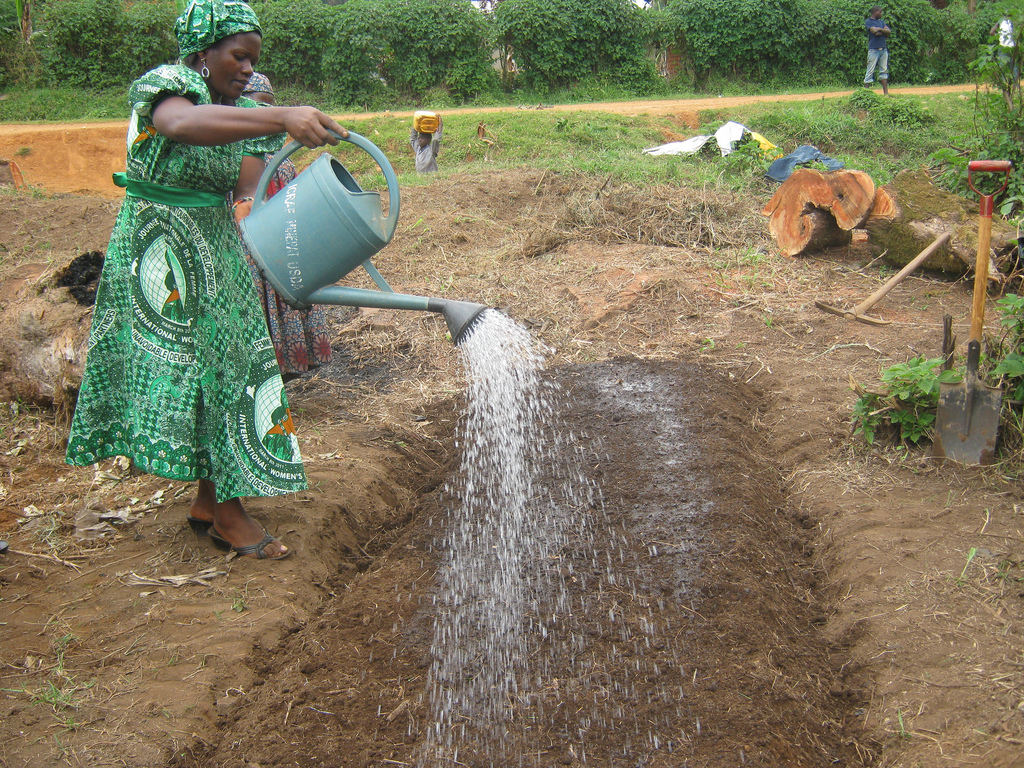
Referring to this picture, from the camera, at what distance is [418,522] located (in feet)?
9.89

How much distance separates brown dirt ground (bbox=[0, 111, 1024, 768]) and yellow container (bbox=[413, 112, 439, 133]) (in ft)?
14.4

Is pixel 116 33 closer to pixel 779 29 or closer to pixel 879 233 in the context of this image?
pixel 779 29

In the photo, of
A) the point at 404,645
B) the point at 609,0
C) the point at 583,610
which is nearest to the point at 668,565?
the point at 583,610

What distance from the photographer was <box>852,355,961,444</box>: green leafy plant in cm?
294

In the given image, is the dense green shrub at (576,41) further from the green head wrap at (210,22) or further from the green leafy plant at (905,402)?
the green head wrap at (210,22)

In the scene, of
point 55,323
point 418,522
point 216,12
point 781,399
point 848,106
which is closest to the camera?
point 216,12

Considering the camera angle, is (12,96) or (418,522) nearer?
(418,522)

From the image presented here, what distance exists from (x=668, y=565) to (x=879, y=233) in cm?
391

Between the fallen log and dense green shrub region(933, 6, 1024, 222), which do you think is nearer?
dense green shrub region(933, 6, 1024, 222)

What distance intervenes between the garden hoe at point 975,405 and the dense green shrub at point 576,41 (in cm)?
1264

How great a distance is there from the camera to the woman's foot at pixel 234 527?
244 cm

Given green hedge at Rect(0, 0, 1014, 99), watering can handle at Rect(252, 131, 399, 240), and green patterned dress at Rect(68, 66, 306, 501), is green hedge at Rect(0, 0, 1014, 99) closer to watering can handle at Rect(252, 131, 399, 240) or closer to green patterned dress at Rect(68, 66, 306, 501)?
watering can handle at Rect(252, 131, 399, 240)

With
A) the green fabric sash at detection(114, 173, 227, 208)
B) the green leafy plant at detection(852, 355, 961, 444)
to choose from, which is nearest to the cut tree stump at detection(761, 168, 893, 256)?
the green leafy plant at detection(852, 355, 961, 444)

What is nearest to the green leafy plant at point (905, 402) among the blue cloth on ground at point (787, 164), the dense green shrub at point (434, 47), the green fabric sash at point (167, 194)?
the green fabric sash at point (167, 194)
